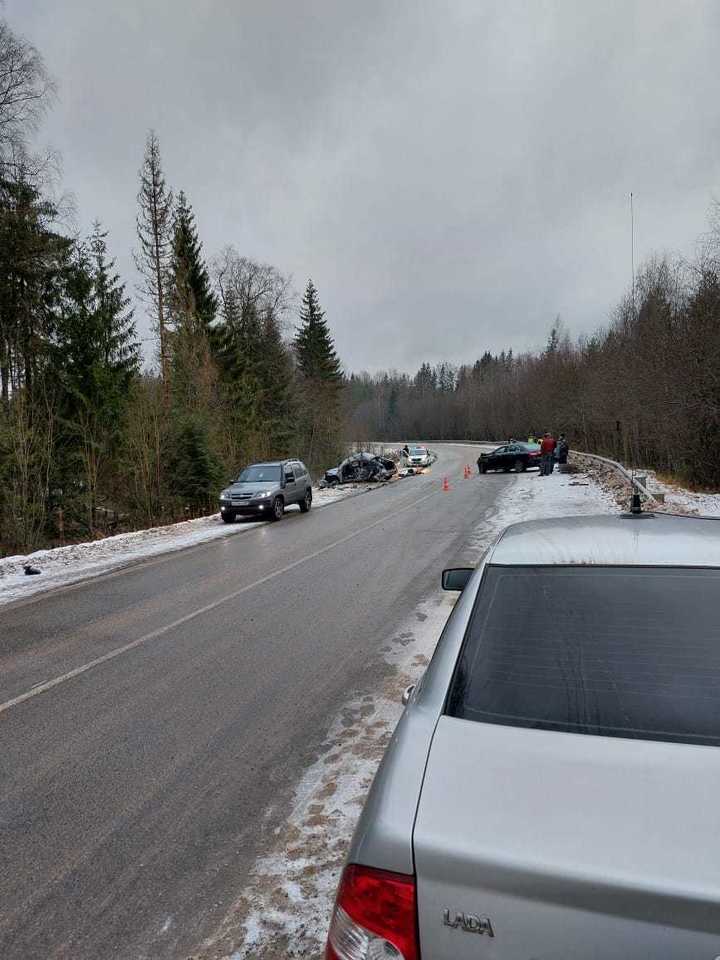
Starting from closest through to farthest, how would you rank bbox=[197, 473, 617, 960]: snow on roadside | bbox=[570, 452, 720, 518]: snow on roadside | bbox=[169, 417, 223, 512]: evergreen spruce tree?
bbox=[197, 473, 617, 960]: snow on roadside → bbox=[570, 452, 720, 518]: snow on roadside → bbox=[169, 417, 223, 512]: evergreen spruce tree

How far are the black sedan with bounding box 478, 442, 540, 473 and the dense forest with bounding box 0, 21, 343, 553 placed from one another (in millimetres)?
14041

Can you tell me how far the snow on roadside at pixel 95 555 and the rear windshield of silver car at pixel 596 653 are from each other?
930 centimetres

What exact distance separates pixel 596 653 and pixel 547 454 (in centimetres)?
3066

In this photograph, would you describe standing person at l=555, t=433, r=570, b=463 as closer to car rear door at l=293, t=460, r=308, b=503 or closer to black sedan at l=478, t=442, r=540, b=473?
black sedan at l=478, t=442, r=540, b=473

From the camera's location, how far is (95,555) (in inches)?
543

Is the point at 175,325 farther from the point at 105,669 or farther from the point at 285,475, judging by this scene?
the point at 105,669

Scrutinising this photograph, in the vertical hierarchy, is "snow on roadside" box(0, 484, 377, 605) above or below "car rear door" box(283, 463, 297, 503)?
below

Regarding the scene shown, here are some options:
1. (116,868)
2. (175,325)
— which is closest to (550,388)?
(175,325)

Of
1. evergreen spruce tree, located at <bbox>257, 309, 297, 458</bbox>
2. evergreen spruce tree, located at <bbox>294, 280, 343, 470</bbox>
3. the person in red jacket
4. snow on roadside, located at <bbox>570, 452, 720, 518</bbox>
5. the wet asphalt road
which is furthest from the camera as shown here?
evergreen spruce tree, located at <bbox>294, 280, 343, 470</bbox>

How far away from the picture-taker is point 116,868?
3213mm

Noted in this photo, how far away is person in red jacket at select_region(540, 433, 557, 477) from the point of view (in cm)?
3105

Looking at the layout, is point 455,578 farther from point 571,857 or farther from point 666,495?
point 666,495

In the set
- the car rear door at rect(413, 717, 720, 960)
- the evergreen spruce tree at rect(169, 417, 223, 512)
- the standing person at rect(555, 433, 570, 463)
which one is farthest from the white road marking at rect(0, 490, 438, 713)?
the standing person at rect(555, 433, 570, 463)

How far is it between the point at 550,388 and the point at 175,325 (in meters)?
45.9
